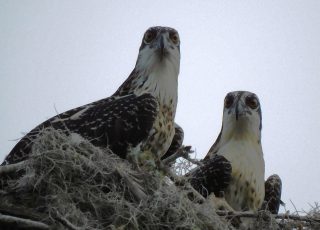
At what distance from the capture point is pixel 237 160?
7551 mm

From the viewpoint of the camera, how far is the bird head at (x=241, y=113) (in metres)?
7.66

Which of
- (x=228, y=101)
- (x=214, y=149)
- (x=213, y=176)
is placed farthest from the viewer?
(x=214, y=149)

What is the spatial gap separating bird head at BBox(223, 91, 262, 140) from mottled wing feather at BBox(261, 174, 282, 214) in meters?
0.51

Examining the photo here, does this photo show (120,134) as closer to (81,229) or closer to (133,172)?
(133,172)

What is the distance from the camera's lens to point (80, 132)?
643 cm

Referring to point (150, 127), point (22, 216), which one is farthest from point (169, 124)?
point (22, 216)

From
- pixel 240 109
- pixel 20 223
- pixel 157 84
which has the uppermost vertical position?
pixel 157 84

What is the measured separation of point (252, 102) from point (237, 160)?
636mm

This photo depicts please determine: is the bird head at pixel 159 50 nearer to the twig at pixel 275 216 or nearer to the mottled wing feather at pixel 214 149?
the mottled wing feather at pixel 214 149

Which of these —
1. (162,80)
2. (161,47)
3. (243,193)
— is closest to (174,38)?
(161,47)

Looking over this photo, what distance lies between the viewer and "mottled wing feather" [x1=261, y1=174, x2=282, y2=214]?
775 cm

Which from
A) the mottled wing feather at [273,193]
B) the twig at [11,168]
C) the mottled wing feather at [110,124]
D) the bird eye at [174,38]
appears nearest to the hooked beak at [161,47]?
the bird eye at [174,38]

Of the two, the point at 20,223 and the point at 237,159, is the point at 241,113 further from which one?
the point at 20,223

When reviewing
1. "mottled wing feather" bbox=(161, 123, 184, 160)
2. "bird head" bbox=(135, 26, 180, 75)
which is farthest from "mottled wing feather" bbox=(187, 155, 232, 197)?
"bird head" bbox=(135, 26, 180, 75)
